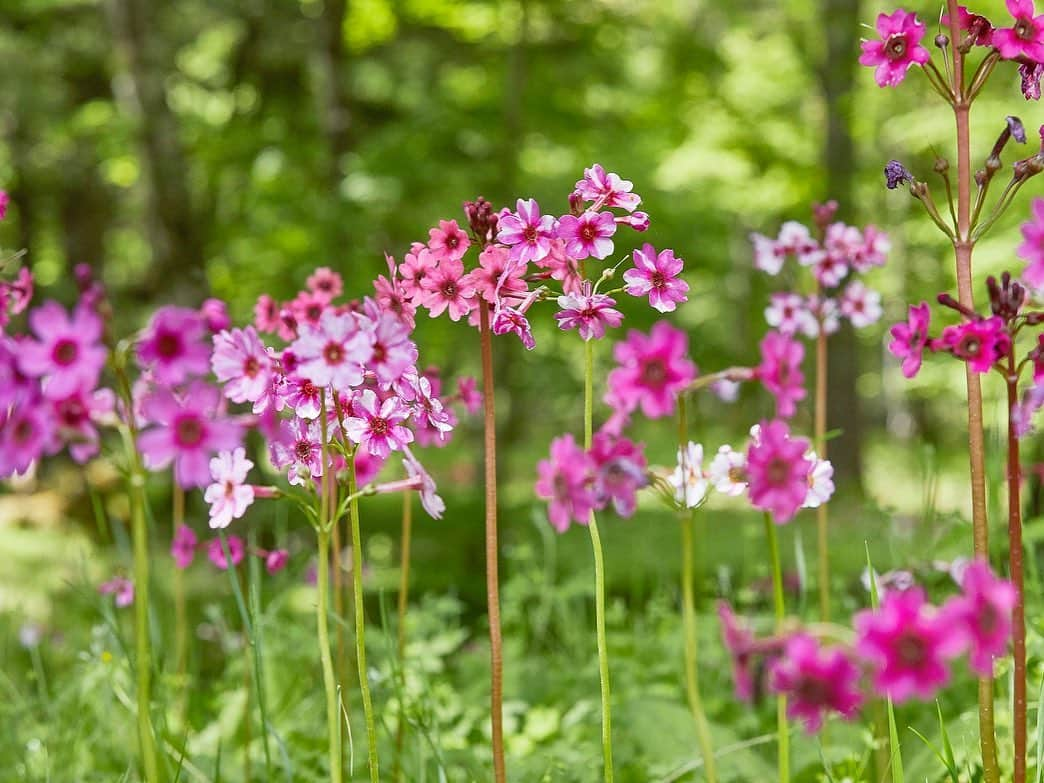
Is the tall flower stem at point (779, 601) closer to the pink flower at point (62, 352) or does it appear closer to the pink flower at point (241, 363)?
the pink flower at point (241, 363)

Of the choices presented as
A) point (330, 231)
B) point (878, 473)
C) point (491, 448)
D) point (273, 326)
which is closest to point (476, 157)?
point (330, 231)

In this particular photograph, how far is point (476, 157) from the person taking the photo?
23.9 feet

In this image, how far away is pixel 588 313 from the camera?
5.05 feet

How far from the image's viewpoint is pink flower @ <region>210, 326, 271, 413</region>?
1.36m

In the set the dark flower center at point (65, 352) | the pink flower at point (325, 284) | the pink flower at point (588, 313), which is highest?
the pink flower at point (325, 284)

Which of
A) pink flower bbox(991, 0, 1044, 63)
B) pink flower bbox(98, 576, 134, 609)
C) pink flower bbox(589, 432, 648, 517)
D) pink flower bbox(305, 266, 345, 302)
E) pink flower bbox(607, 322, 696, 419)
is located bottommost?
pink flower bbox(98, 576, 134, 609)

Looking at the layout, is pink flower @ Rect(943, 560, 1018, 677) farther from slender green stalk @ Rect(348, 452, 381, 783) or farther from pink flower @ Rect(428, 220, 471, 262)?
pink flower @ Rect(428, 220, 471, 262)

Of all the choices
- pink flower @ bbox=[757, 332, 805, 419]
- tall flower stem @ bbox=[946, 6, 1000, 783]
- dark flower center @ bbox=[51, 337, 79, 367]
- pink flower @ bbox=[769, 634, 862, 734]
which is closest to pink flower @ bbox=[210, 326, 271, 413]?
dark flower center @ bbox=[51, 337, 79, 367]

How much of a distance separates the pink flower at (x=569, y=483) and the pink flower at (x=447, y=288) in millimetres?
431

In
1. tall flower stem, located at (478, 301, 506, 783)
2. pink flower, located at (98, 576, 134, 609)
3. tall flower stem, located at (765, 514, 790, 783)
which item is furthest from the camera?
pink flower, located at (98, 576, 134, 609)

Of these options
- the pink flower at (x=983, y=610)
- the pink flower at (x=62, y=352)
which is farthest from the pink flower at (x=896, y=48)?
the pink flower at (x=62, y=352)

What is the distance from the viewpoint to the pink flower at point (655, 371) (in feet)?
3.93

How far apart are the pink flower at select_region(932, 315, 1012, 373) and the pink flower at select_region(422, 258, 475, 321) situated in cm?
71

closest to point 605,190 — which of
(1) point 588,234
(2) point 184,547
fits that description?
(1) point 588,234
